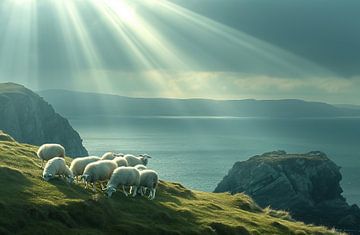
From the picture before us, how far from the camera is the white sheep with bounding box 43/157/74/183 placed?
2947 cm

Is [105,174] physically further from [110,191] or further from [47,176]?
[47,176]

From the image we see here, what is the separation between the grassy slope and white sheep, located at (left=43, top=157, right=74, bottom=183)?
583 mm

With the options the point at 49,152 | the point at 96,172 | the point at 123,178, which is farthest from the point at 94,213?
the point at 49,152

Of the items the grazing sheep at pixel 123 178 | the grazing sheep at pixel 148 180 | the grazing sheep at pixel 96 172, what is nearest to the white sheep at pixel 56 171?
the grazing sheep at pixel 96 172

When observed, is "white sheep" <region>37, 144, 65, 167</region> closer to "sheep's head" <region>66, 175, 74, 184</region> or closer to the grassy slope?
the grassy slope

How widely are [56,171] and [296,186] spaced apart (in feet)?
462

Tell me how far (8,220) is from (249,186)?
146 metres

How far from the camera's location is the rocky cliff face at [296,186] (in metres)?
151

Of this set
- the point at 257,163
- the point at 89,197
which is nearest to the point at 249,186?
the point at 257,163

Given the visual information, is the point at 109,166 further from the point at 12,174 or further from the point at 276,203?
the point at 276,203

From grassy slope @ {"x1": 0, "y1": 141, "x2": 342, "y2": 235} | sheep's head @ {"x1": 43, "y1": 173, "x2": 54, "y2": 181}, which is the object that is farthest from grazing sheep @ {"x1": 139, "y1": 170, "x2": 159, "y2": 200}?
sheep's head @ {"x1": 43, "y1": 173, "x2": 54, "y2": 181}

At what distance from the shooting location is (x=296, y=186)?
160125 millimetres

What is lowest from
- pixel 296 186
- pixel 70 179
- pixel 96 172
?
pixel 296 186

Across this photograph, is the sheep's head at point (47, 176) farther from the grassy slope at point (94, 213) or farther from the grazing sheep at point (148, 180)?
the grazing sheep at point (148, 180)
